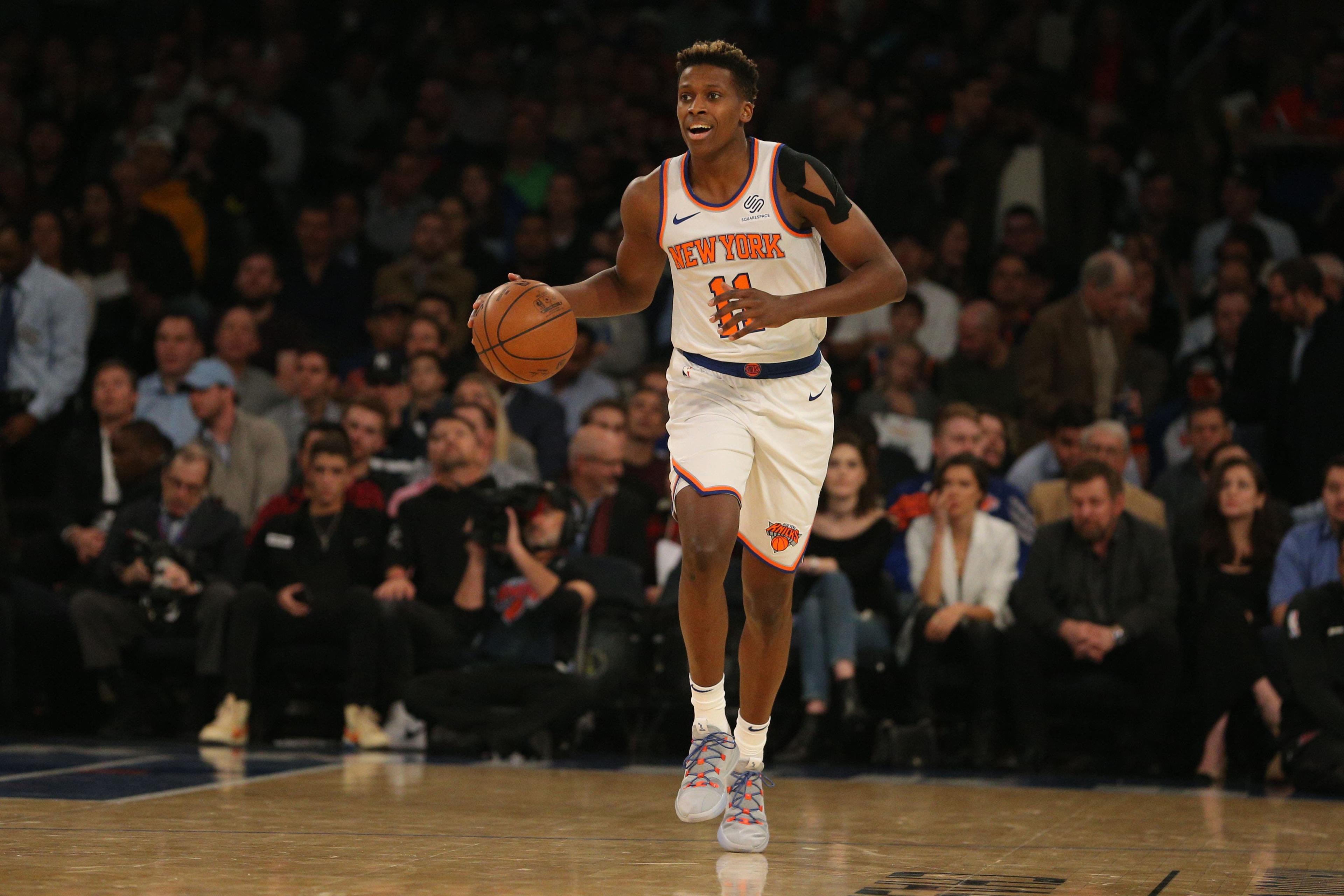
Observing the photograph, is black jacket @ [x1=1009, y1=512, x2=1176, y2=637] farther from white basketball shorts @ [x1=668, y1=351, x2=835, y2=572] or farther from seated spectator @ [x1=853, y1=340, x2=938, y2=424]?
white basketball shorts @ [x1=668, y1=351, x2=835, y2=572]

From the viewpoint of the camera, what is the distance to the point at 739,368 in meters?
5.10

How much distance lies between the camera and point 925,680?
7895mm

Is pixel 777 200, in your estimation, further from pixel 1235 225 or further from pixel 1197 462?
pixel 1235 225

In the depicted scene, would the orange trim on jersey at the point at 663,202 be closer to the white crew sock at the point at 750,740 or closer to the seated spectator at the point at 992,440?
the white crew sock at the point at 750,740

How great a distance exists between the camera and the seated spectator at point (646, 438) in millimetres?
9250

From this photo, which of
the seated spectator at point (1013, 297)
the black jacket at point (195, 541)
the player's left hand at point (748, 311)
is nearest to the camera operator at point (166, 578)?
the black jacket at point (195, 541)

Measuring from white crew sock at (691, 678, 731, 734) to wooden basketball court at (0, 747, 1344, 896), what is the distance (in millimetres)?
318

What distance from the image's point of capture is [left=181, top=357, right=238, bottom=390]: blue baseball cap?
31.0 ft

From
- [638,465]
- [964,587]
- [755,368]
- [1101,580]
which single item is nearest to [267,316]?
[638,465]

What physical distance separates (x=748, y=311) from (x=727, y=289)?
10 cm

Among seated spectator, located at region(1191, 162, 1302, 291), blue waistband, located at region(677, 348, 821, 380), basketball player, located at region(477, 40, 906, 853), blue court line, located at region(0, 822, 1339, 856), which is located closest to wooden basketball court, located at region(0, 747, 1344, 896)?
blue court line, located at region(0, 822, 1339, 856)

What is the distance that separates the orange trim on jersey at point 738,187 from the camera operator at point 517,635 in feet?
10.1

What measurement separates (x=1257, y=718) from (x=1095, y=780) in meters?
0.98

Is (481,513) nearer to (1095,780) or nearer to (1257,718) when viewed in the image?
(1095,780)
